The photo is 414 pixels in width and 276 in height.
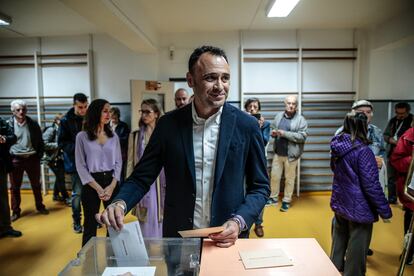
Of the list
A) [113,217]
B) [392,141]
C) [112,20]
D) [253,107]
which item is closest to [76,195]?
[112,20]

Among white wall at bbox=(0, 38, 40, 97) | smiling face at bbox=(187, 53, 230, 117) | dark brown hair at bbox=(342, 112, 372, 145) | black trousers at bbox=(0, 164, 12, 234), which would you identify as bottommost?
black trousers at bbox=(0, 164, 12, 234)

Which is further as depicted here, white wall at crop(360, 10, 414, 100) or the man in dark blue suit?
white wall at crop(360, 10, 414, 100)

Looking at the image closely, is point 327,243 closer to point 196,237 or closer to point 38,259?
point 196,237

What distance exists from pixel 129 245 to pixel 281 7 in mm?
3694

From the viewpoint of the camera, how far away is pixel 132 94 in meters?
4.52

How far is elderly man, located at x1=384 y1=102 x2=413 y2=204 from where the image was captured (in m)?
4.29

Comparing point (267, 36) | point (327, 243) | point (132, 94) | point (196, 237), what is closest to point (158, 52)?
point (132, 94)

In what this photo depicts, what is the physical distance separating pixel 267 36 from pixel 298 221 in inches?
127

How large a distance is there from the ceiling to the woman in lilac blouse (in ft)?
3.58

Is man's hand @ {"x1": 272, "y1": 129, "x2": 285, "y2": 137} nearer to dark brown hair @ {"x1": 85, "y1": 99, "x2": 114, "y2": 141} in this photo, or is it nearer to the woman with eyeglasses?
the woman with eyeglasses

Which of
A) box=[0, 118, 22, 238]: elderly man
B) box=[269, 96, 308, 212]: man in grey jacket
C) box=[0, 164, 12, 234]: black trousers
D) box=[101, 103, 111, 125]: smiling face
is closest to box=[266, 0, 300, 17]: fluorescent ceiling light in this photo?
box=[269, 96, 308, 212]: man in grey jacket

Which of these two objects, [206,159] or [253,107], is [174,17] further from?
[206,159]

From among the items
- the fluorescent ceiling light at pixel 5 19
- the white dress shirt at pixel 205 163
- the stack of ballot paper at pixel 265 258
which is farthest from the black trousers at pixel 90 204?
the fluorescent ceiling light at pixel 5 19

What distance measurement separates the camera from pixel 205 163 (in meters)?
1.26
